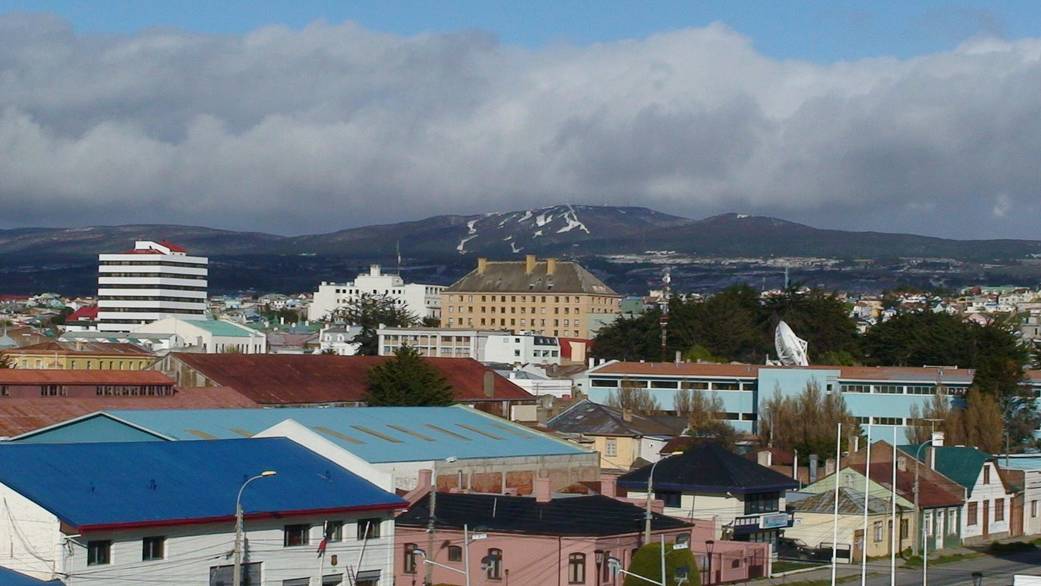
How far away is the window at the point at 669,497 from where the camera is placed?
61875 mm

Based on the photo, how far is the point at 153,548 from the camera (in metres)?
42.4

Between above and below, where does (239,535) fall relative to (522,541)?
above

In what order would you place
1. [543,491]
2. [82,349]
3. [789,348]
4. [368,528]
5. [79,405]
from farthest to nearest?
[82,349] → [789,348] → [79,405] → [543,491] → [368,528]

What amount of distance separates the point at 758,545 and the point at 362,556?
51.5ft

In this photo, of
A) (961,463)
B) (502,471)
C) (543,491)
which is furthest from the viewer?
(961,463)

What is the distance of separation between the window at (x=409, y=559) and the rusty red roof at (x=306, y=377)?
42.8 m

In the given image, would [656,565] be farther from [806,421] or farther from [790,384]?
[790,384]

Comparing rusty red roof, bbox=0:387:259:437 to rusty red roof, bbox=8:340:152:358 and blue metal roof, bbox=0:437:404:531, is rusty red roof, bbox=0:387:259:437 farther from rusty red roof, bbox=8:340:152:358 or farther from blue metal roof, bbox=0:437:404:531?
rusty red roof, bbox=8:340:152:358

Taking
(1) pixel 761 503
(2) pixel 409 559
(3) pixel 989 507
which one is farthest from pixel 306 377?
(2) pixel 409 559

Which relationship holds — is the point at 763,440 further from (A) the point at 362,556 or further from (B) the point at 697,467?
(A) the point at 362,556

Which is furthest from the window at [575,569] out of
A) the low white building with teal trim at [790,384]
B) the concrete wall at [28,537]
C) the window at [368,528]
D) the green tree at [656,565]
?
the low white building with teal trim at [790,384]

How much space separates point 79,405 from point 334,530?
116 ft

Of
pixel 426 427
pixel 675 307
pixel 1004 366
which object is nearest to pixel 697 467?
pixel 426 427

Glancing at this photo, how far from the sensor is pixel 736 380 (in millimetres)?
117562
